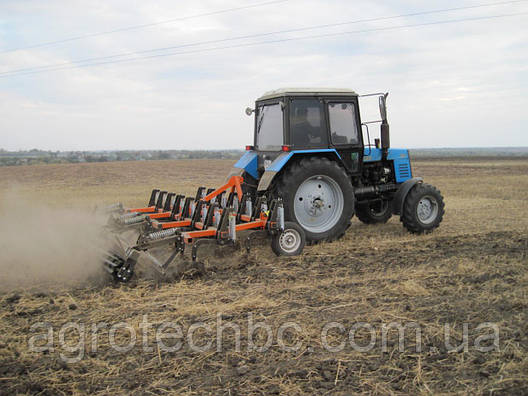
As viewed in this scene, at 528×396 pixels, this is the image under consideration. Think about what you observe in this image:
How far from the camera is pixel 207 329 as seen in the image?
3.73 metres

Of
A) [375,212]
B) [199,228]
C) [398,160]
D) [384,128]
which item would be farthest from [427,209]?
[199,228]

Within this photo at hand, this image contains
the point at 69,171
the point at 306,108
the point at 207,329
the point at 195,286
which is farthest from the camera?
the point at 69,171

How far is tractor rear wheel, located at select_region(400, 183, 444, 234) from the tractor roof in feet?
6.57

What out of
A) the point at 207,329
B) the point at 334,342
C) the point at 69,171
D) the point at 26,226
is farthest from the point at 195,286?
the point at 69,171

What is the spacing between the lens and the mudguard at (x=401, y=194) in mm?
7515

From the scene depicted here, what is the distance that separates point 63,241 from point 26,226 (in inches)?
28.9

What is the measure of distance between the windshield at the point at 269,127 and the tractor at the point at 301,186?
16 mm

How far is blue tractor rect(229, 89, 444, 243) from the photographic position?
22.2ft

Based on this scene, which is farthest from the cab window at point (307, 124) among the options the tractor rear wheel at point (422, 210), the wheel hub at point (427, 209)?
the wheel hub at point (427, 209)

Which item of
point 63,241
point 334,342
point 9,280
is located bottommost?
point 334,342

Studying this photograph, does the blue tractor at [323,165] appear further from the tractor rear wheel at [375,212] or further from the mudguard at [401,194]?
the tractor rear wheel at [375,212]

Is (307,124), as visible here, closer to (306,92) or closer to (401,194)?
(306,92)

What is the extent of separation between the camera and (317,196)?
6.97 meters

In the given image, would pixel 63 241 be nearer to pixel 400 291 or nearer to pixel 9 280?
pixel 9 280
